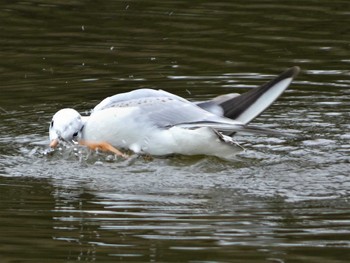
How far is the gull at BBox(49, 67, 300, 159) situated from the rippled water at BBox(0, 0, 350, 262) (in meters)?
0.11

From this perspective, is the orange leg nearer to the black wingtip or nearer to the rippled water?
the rippled water

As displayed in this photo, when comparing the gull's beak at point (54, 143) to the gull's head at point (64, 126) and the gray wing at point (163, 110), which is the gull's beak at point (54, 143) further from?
the gray wing at point (163, 110)

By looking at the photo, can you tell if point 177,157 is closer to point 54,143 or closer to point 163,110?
point 163,110

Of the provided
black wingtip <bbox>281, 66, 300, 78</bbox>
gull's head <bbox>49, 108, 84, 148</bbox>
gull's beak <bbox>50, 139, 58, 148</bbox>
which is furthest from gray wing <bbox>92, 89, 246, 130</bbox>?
black wingtip <bbox>281, 66, 300, 78</bbox>

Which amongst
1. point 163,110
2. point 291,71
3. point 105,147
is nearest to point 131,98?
point 163,110

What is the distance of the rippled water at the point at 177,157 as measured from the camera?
5855 millimetres

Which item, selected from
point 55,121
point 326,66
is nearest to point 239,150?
point 55,121

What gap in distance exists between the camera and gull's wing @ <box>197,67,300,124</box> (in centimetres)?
783

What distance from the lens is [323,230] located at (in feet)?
19.4

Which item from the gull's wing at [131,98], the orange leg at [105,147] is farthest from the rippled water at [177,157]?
the gull's wing at [131,98]

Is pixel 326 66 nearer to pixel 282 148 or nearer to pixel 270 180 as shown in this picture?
pixel 282 148

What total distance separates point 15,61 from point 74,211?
14.8 feet

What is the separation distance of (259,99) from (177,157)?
0.72 meters

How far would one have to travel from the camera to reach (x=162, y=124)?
7.60 meters
